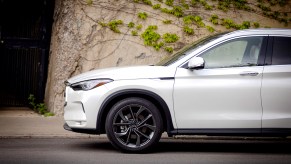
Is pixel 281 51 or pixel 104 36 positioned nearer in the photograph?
pixel 281 51

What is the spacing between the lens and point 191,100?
28.7 ft

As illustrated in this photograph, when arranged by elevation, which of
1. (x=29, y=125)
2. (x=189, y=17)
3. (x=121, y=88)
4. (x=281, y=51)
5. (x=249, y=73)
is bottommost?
(x=29, y=125)

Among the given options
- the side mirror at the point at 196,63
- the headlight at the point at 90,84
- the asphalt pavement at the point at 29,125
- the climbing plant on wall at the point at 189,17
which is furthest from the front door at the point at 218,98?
the climbing plant on wall at the point at 189,17

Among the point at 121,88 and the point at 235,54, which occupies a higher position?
the point at 235,54

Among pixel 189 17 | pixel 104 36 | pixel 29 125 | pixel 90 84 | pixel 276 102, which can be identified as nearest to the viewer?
pixel 276 102

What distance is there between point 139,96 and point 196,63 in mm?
924

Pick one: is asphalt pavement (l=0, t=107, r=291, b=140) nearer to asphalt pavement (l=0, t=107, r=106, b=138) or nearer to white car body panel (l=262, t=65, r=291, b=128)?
asphalt pavement (l=0, t=107, r=106, b=138)

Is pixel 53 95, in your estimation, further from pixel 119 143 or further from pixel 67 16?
pixel 119 143

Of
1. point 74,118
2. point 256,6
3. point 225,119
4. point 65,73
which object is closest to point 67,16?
point 65,73

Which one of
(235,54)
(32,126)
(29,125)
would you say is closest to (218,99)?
(235,54)

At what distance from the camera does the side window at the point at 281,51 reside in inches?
353

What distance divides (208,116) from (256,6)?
6.11 meters

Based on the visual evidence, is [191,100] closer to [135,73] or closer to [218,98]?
[218,98]

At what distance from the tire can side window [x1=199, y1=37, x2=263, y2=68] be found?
1.04 metres
